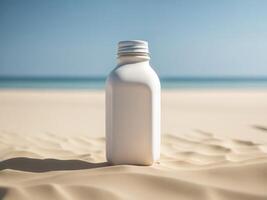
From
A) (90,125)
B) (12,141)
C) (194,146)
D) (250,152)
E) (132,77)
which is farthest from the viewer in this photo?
(90,125)

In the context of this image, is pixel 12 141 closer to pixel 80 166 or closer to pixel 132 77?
pixel 80 166

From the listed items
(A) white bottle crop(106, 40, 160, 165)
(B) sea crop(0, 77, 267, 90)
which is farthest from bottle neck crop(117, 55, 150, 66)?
(B) sea crop(0, 77, 267, 90)

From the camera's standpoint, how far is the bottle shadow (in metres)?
1.77

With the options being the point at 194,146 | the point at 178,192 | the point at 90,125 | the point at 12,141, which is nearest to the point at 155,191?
the point at 178,192

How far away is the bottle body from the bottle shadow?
0.51 ft

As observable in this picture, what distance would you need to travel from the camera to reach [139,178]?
58.2 inches

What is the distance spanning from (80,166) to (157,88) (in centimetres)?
53

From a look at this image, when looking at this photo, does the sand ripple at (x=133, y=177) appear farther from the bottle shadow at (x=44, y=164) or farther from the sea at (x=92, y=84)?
the sea at (x=92, y=84)

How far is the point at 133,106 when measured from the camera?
171 centimetres

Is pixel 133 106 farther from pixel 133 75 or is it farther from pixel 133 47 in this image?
pixel 133 47

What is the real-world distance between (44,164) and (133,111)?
55 cm

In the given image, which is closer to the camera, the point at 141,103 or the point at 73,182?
the point at 73,182

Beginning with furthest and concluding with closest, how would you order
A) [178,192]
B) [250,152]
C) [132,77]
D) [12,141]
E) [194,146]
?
[12,141], [194,146], [250,152], [132,77], [178,192]

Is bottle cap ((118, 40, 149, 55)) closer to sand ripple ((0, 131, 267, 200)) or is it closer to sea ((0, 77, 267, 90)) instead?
sand ripple ((0, 131, 267, 200))
